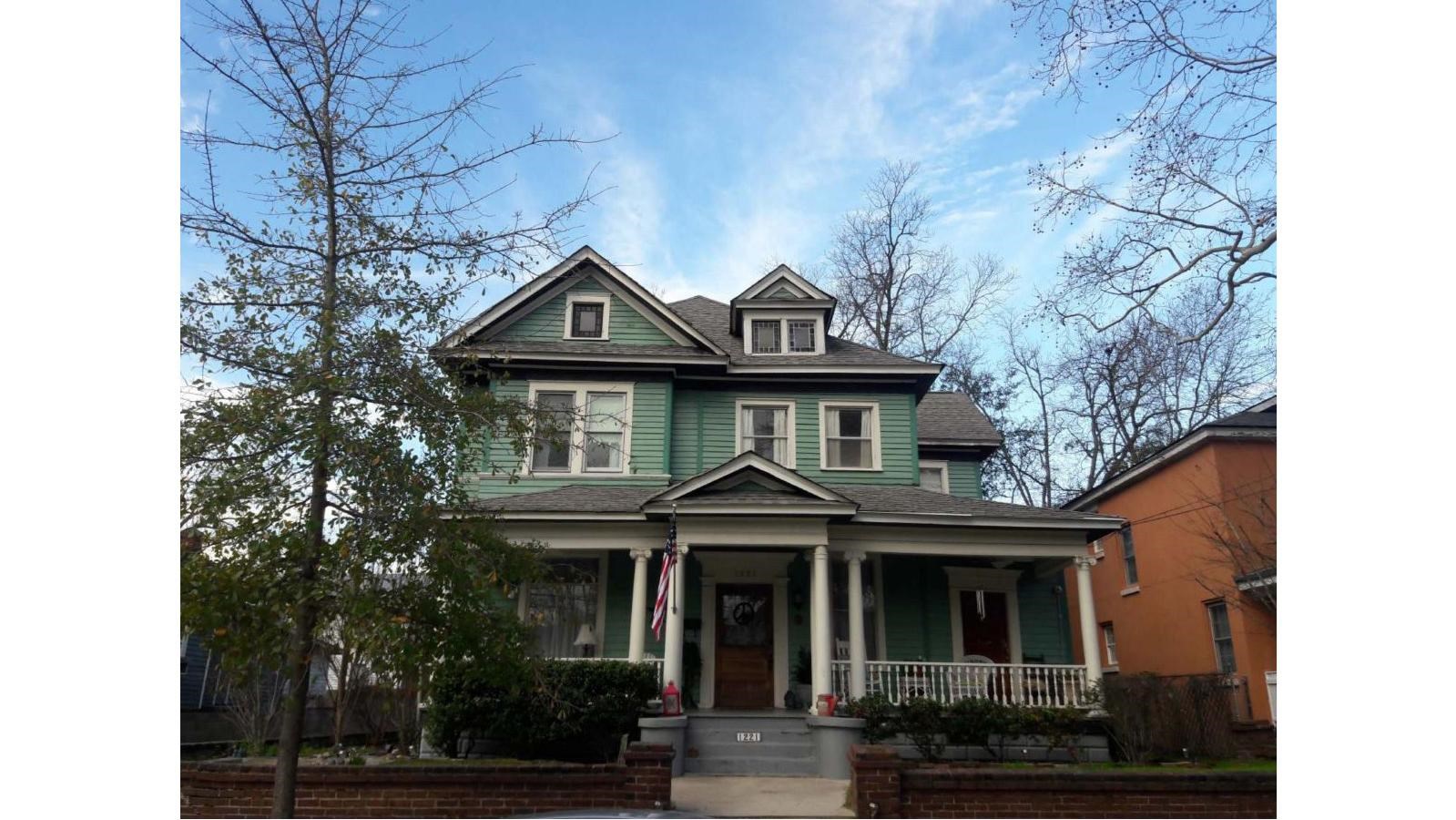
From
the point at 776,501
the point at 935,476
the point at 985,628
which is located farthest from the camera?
the point at 935,476

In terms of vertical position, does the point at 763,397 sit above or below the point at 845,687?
above

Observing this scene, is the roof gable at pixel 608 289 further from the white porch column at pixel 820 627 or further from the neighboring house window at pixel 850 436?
the white porch column at pixel 820 627

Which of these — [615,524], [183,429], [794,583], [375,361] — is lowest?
[794,583]

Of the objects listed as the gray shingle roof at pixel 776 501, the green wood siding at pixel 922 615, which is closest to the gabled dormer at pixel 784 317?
the gray shingle roof at pixel 776 501

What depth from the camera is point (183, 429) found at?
5645mm

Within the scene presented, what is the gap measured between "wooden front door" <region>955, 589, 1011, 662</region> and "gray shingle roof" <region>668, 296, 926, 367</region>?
4325 mm

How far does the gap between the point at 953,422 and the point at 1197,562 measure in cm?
536

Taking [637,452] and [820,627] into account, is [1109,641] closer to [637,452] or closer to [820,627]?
[820,627]

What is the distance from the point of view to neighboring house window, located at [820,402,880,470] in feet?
51.8

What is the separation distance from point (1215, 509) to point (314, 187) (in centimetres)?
1513

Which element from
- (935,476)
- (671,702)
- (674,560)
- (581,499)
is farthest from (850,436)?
(671,702)

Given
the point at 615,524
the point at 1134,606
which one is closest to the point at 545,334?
the point at 615,524

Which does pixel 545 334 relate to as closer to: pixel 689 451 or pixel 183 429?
pixel 689 451

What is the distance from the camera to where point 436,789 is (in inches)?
313
